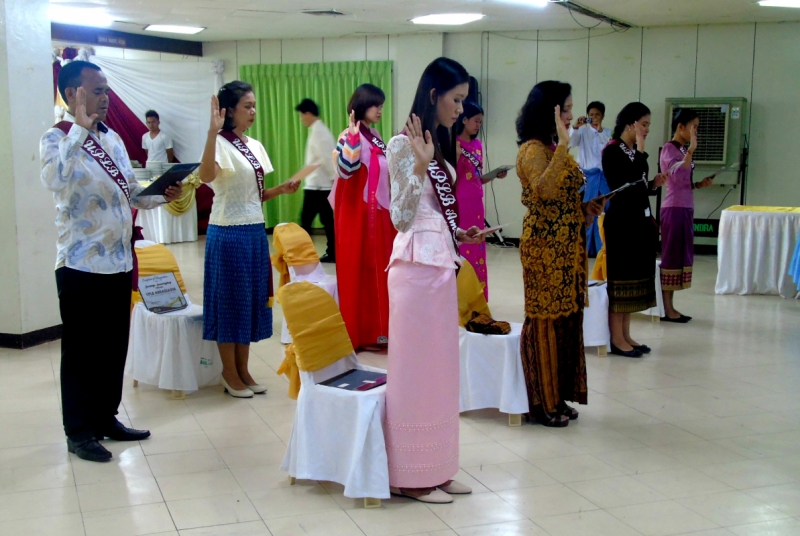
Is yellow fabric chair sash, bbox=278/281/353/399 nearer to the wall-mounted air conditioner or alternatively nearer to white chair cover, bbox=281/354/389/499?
white chair cover, bbox=281/354/389/499

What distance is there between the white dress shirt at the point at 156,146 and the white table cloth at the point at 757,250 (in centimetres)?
753

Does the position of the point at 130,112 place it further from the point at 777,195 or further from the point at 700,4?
the point at 777,195

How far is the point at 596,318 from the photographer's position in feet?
16.5

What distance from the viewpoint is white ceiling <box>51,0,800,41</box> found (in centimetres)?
805

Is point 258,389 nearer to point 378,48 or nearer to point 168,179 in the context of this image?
point 168,179

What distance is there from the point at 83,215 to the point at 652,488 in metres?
2.54

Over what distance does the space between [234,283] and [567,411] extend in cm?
179

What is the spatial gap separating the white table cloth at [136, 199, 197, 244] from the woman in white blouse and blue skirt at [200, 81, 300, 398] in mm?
6276

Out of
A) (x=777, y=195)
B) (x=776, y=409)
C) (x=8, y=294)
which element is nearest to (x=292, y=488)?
(x=776, y=409)

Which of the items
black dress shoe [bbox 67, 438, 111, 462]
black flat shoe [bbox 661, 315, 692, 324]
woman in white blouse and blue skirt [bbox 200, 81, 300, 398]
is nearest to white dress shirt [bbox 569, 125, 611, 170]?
black flat shoe [bbox 661, 315, 692, 324]

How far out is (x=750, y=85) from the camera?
9.61 meters

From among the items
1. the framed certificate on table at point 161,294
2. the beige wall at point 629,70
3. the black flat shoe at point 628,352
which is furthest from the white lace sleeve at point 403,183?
the beige wall at point 629,70

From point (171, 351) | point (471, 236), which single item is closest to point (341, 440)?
point (471, 236)

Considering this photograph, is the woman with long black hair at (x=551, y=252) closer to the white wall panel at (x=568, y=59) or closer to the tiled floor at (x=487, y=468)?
the tiled floor at (x=487, y=468)
